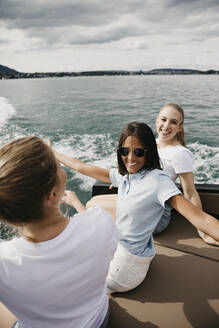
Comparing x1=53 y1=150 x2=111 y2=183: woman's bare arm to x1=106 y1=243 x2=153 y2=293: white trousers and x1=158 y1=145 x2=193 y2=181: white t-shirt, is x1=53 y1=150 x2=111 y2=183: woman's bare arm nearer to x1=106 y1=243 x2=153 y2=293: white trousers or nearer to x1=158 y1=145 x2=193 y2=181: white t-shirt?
x1=158 y1=145 x2=193 y2=181: white t-shirt

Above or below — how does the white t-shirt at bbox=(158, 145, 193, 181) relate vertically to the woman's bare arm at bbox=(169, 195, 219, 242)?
above

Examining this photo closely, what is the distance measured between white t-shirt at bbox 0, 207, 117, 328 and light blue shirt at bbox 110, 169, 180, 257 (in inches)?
12.8

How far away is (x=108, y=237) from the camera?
0.81 meters

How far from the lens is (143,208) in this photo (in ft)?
3.75

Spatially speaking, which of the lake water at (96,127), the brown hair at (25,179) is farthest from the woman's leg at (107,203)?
the lake water at (96,127)

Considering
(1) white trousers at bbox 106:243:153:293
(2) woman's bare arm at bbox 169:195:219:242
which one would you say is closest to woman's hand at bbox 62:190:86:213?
(1) white trousers at bbox 106:243:153:293

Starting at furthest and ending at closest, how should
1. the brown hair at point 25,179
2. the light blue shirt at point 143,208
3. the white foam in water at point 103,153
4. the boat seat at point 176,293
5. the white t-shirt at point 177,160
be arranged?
the white foam in water at point 103,153, the white t-shirt at point 177,160, the boat seat at point 176,293, the light blue shirt at point 143,208, the brown hair at point 25,179

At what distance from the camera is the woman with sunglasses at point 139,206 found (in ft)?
3.58

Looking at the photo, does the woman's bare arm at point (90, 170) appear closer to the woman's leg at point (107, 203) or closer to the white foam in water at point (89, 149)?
the woman's leg at point (107, 203)

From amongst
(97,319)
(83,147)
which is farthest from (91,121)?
(97,319)

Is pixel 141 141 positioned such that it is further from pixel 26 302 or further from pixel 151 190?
pixel 26 302

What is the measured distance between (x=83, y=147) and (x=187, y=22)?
9965 millimetres

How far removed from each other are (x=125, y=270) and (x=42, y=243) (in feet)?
2.24

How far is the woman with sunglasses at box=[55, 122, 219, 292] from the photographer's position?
3.58 feet
